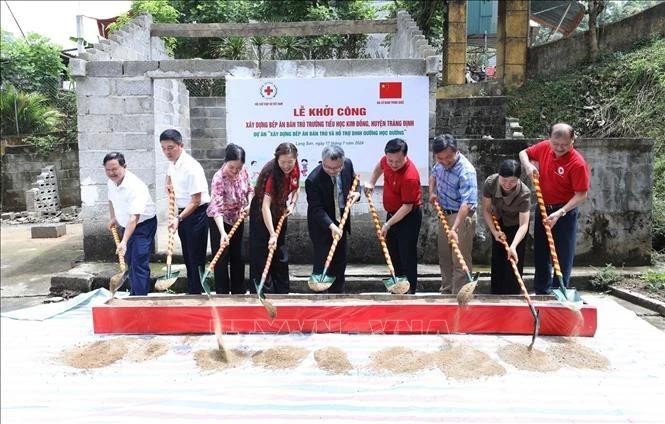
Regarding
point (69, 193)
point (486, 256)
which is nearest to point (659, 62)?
point (486, 256)

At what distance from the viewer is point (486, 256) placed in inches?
230

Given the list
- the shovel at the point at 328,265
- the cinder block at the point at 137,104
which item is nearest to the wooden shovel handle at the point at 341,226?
the shovel at the point at 328,265

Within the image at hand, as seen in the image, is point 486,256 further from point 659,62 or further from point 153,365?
point 659,62

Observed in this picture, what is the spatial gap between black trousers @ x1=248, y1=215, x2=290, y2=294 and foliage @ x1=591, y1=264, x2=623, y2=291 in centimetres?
316

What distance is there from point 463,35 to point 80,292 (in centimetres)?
989

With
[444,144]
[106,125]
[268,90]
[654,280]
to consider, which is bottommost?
Result: [654,280]

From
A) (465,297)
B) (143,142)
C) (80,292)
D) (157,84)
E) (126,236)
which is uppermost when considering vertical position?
(157,84)

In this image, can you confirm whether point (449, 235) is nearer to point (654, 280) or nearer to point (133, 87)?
point (654, 280)

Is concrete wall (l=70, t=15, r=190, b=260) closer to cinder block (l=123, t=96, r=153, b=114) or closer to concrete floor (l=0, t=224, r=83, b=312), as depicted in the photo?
cinder block (l=123, t=96, r=153, b=114)

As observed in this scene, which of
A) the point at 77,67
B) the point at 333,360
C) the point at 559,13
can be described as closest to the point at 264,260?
the point at 333,360

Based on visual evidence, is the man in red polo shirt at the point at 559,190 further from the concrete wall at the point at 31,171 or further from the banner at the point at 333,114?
the concrete wall at the point at 31,171

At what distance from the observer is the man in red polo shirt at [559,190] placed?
4.13 meters

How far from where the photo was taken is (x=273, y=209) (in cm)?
449

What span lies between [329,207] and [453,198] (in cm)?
103
